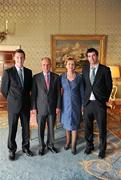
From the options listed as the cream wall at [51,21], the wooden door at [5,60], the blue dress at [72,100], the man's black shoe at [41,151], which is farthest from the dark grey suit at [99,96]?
the wooden door at [5,60]

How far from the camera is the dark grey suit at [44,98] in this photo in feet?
12.0

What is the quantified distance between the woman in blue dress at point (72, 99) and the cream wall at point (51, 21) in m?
3.39

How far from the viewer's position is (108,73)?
357 centimetres

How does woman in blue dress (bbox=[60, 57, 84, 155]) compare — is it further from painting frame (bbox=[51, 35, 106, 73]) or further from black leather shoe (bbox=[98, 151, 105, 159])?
painting frame (bbox=[51, 35, 106, 73])

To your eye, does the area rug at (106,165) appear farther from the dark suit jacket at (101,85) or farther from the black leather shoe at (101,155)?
the dark suit jacket at (101,85)

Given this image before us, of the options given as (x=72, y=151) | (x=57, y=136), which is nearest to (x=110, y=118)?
(x=57, y=136)

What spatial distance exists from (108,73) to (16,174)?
1758mm

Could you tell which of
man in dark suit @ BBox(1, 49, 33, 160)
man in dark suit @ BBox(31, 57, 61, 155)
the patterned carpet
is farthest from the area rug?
man in dark suit @ BBox(1, 49, 33, 160)

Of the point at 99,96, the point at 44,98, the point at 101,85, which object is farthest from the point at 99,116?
the point at 44,98

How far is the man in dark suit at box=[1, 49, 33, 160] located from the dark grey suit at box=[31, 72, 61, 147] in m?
0.10

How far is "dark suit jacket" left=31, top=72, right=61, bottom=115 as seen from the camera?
12.0 feet

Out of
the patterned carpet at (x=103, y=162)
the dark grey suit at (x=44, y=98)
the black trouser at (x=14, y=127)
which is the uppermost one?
the dark grey suit at (x=44, y=98)

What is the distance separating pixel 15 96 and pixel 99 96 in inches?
44.7

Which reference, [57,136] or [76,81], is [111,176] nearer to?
[76,81]
